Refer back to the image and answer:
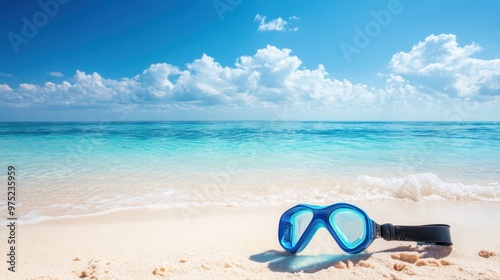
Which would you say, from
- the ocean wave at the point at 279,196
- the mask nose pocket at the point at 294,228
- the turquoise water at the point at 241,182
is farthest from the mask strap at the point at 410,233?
the turquoise water at the point at 241,182

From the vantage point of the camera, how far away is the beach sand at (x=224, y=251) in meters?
2.16

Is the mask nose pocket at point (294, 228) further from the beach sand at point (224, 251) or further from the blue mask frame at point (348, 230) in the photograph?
the beach sand at point (224, 251)

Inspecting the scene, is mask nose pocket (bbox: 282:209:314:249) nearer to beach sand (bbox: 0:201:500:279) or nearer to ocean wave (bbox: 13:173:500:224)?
beach sand (bbox: 0:201:500:279)

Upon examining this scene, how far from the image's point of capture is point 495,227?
348 cm

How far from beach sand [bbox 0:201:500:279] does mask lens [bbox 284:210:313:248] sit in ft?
0.52

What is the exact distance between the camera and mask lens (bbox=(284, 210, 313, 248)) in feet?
8.45

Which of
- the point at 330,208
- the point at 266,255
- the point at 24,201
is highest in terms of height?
the point at 330,208

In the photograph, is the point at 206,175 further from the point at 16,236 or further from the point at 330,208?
the point at 330,208

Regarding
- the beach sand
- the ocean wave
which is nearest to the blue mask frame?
the beach sand

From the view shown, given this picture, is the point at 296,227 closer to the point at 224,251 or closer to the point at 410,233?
the point at 224,251

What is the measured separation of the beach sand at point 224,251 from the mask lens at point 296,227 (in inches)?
6.3

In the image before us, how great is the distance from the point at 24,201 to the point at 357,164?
8.47m

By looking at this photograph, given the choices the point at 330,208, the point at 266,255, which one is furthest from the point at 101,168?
the point at 330,208

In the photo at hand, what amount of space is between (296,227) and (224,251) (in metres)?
Answer: 0.76
